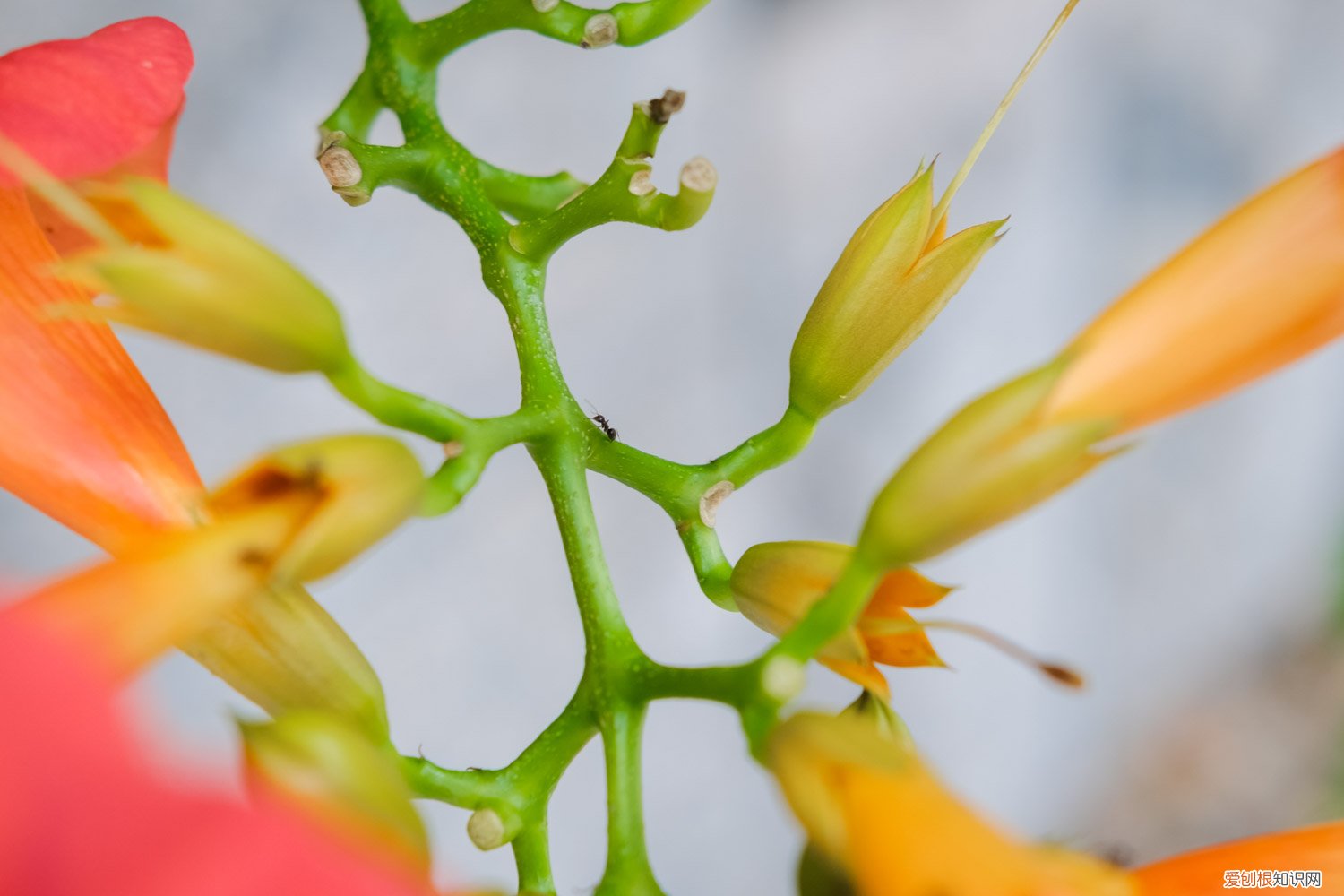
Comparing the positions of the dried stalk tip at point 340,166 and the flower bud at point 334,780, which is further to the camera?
the dried stalk tip at point 340,166

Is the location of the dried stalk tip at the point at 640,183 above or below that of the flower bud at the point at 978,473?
above

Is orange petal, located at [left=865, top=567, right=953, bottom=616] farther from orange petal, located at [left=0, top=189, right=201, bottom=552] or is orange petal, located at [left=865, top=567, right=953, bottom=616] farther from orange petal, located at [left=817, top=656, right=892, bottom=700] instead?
orange petal, located at [left=0, top=189, right=201, bottom=552]

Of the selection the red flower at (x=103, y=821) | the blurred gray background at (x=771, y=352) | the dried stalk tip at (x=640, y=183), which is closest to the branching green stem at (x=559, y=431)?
the dried stalk tip at (x=640, y=183)

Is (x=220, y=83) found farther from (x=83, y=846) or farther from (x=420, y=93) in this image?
(x=83, y=846)

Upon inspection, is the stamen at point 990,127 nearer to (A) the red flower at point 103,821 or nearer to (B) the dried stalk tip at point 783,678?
(B) the dried stalk tip at point 783,678

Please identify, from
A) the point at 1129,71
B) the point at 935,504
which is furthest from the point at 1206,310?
the point at 1129,71

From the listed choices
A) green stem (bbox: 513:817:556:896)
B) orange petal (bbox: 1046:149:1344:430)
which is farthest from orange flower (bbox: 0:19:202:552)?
orange petal (bbox: 1046:149:1344:430)
